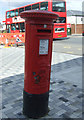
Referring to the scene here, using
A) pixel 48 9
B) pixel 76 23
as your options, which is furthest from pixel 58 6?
pixel 76 23

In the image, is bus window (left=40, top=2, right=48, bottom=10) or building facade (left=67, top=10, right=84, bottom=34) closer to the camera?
bus window (left=40, top=2, right=48, bottom=10)

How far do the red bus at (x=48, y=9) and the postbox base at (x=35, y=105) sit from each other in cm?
1523

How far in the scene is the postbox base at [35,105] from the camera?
3.04 meters

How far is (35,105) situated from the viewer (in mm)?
3049

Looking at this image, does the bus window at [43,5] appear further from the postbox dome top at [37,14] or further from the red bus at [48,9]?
the postbox dome top at [37,14]

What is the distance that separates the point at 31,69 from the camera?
2.99m

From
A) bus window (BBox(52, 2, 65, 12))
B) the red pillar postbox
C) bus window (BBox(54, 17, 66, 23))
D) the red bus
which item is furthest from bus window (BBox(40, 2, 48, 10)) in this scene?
the red pillar postbox

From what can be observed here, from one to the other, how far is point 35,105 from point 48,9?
15363 mm

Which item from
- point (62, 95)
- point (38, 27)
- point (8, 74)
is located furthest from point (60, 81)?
point (38, 27)

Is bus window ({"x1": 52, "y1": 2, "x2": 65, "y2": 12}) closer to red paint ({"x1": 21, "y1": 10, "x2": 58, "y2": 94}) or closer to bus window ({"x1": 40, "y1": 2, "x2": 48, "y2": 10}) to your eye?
bus window ({"x1": 40, "y1": 2, "x2": 48, "y2": 10})

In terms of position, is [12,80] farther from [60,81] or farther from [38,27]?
[38,27]

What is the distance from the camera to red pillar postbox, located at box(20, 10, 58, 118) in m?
2.79

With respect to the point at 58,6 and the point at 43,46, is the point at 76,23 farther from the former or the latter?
the point at 43,46

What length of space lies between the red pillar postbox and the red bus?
14952 mm
